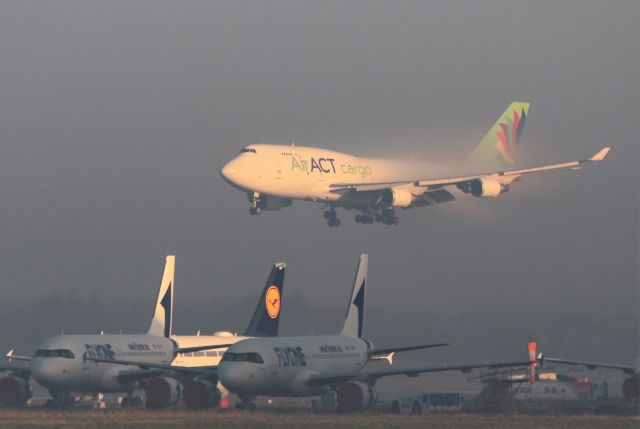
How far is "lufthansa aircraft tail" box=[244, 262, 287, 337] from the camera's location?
6331cm

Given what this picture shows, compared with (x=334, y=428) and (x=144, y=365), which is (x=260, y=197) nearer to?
(x=144, y=365)

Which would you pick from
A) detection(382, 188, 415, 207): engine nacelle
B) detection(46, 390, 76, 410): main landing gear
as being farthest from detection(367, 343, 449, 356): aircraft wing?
detection(382, 188, 415, 207): engine nacelle

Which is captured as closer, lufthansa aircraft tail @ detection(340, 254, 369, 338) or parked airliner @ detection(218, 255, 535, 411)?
parked airliner @ detection(218, 255, 535, 411)

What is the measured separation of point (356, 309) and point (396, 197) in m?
25.0

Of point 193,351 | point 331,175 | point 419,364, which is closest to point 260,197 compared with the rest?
point 331,175

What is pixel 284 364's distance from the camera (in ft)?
169

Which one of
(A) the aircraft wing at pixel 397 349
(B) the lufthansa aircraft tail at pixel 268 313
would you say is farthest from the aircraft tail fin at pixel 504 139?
(A) the aircraft wing at pixel 397 349

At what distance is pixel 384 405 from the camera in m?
57.6

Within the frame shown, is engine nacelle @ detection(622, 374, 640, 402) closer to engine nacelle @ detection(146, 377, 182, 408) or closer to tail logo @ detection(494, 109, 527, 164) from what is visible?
engine nacelle @ detection(146, 377, 182, 408)

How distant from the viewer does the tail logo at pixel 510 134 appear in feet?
349

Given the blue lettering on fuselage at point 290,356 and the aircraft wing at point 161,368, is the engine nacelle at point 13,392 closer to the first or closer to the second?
the aircraft wing at point 161,368

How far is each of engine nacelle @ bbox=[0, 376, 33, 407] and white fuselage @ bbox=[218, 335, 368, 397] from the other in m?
9.63

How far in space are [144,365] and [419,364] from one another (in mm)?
30486

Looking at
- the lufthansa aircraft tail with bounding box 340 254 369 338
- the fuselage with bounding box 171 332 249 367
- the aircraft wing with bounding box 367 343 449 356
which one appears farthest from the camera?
the fuselage with bounding box 171 332 249 367
